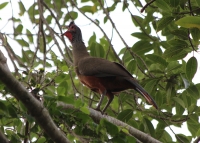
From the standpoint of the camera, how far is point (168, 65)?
4555mm

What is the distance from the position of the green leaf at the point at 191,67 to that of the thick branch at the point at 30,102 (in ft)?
5.80

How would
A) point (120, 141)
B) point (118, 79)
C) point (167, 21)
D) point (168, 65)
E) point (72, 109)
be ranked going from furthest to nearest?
point (118, 79) → point (168, 65) → point (167, 21) → point (72, 109) → point (120, 141)

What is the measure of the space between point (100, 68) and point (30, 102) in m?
2.75

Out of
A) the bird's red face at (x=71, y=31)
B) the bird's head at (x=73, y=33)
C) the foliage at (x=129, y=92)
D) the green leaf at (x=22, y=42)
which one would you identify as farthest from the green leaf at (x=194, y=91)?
the bird's red face at (x=71, y=31)

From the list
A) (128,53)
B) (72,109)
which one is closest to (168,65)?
(128,53)

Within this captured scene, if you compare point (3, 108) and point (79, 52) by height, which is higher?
point (3, 108)

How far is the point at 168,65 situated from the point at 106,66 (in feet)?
2.71

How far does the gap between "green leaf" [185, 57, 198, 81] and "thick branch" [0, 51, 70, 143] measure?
1.77 meters

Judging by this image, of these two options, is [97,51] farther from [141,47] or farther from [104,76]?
[141,47]

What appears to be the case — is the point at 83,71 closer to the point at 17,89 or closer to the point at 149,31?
the point at 149,31

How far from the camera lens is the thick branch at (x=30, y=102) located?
227 cm

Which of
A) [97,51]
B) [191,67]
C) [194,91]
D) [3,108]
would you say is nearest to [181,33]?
[191,67]

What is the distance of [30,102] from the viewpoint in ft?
7.93

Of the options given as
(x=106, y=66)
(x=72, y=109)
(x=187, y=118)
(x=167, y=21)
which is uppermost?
(x=167, y=21)
